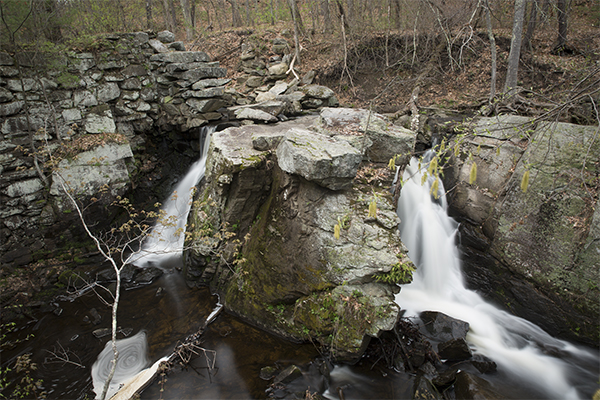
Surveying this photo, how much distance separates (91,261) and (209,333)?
181 inches

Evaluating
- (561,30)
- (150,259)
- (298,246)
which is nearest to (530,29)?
(561,30)

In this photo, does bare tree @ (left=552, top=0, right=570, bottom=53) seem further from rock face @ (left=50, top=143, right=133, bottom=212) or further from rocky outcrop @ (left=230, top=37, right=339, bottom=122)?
rock face @ (left=50, top=143, right=133, bottom=212)

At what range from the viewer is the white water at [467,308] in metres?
5.20

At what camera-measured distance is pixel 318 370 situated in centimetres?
527

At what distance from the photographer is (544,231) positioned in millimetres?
6109

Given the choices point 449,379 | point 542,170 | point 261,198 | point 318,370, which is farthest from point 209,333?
point 542,170

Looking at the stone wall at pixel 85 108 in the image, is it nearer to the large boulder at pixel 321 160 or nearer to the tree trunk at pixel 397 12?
the large boulder at pixel 321 160

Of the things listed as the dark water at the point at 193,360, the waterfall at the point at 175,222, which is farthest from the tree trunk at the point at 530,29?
the dark water at the point at 193,360

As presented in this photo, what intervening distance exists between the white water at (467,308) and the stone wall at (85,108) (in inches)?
276

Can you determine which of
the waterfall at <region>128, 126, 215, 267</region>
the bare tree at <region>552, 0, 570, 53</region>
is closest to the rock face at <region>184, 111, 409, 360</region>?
the waterfall at <region>128, 126, 215, 267</region>

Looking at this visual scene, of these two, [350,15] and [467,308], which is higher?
[350,15]

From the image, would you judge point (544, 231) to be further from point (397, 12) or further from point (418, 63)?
point (397, 12)

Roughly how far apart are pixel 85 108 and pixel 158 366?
7432 millimetres

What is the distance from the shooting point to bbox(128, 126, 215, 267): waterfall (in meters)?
8.73
